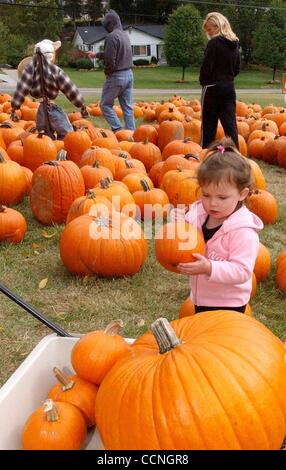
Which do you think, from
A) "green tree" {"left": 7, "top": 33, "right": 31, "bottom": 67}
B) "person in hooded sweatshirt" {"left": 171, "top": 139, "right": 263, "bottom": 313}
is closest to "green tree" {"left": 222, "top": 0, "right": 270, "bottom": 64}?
"green tree" {"left": 7, "top": 33, "right": 31, "bottom": 67}

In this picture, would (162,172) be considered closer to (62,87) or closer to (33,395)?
(62,87)

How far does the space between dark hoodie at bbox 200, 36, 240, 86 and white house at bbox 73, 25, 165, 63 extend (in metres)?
58.3

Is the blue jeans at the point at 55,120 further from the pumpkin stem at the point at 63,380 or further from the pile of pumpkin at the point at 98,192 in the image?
the pumpkin stem at the point at 63,380

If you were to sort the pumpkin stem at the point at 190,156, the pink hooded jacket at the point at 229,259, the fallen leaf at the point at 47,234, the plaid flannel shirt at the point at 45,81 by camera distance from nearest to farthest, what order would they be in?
the pink hooded jacket at the point at 229,259 < the fallen leaf at the point at 47,234 < the pumpkin stem at the point at 190,156 < the plaid flannel shirt at the point at 45,81

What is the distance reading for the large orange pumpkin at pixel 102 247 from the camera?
386 centimetres

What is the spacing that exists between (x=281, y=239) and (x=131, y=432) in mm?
3374

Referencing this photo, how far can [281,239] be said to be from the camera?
15.8ft

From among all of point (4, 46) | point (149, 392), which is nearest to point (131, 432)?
point (149, 392)

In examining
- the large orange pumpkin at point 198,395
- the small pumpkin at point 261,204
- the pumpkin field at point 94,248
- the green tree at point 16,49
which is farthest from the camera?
the green tree at point 16,49

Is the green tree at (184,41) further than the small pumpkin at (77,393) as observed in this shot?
Yes

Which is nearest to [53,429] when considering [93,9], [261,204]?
[261,204]

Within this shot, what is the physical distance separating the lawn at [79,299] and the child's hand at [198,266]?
103 cm

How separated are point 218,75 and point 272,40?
36.1 metres

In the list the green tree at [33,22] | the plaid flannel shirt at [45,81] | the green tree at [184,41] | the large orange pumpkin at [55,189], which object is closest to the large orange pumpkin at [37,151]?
the large orange pumpkin at [55,189]
